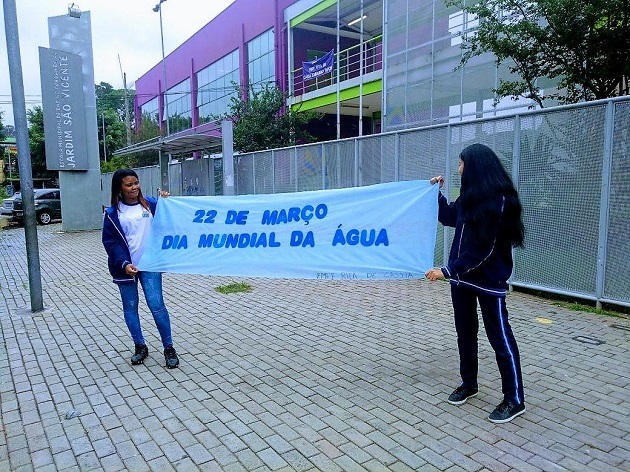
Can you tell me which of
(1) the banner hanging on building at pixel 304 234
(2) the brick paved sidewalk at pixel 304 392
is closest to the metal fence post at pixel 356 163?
(2) the brick paved sidewalk at pixel 304 392

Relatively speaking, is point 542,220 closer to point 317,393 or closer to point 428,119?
point 317,393

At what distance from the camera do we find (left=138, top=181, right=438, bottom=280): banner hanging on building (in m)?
4.25

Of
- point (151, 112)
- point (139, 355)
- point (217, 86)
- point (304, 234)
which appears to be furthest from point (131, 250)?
point (151, 112)

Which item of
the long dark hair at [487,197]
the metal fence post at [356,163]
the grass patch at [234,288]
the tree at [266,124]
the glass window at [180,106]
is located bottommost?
the grass patch at [234,288]

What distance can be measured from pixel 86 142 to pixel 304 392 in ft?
53.5

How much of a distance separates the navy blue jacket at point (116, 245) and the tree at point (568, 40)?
753 centimetres

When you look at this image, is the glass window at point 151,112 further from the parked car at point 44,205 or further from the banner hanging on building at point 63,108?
the banner hanging on building at point 63,108

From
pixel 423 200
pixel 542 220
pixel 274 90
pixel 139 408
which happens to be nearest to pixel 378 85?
pixel 274 90

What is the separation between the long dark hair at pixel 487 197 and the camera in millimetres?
3178

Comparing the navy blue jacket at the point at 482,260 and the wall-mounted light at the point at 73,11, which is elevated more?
the wall-mounted light at the point at 73,11

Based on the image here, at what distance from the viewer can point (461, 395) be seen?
3691mm

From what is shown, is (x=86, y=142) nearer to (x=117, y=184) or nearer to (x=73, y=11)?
(x=73, y=11)

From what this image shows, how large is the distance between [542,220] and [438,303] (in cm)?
183

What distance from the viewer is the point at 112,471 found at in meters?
2.91
